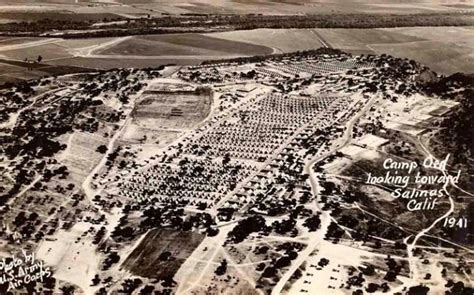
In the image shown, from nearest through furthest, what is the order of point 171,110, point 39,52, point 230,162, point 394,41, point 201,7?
1. point 230,162
2. point 171,110
3. point 39,52
4. point 394,41
5. point 201,7

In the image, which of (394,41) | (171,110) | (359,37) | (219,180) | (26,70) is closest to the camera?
(219,180)

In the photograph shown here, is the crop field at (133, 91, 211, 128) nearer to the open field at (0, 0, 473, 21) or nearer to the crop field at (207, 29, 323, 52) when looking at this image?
the crop field at (207, 29, 323, 52)

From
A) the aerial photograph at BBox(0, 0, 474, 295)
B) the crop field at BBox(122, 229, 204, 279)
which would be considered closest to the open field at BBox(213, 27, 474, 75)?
the aerial photograph at BBox(0, 0, 474, 295)

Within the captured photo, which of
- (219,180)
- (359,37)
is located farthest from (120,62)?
(359,37)

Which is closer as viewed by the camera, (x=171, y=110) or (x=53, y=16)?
(x=171, y=110)

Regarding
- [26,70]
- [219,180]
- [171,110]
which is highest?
[26,70]

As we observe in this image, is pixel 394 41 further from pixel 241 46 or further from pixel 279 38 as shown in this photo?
pixel 241 46
